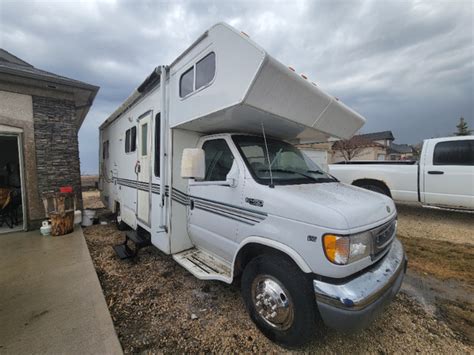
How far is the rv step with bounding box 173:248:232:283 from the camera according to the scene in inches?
108

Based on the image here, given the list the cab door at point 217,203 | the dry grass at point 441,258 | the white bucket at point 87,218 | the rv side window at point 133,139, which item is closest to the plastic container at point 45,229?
the white bucket at point 87,218

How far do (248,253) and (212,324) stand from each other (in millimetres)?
843

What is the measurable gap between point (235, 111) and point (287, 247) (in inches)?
57.1

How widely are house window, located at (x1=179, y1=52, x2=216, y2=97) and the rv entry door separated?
3.57ft

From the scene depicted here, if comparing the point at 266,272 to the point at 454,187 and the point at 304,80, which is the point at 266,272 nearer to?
the point at 304,80

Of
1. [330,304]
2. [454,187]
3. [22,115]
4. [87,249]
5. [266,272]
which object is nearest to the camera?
[330,304]

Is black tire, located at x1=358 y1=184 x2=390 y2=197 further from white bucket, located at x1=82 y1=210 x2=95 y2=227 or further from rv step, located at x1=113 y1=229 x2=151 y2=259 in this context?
white bucket, located at x1=82 y1=210 x2=95 y2=227

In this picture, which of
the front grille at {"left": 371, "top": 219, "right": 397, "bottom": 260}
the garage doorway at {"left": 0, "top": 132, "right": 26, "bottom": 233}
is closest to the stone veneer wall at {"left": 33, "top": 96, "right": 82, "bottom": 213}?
the garage doorway at {"left": 0, "top": 132, "right": 26, "bottom": 233}

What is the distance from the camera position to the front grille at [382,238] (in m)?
2.07

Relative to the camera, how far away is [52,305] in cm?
267

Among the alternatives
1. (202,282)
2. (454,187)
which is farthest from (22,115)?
(454,187)

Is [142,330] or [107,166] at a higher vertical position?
[107,166]

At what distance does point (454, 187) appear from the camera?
5.75 m

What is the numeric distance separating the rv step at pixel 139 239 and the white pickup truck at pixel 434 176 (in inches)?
251
